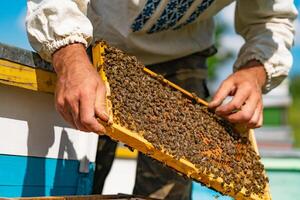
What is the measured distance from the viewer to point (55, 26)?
5.29ft

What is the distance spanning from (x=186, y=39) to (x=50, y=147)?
0.79 m

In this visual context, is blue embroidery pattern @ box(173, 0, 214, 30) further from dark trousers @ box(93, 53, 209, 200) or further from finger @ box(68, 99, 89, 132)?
finger @ box(68, 99, 89, 132)

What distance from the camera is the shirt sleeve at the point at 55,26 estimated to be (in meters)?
1.61

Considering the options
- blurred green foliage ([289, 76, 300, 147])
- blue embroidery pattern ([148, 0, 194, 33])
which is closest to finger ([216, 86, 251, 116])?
blue embroidery pattern ([148, 0, 194, 33])

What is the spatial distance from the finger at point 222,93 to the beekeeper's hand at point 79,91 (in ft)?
1.90

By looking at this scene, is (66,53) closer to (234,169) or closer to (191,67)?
(234,169)

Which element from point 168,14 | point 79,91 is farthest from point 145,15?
point 79,91

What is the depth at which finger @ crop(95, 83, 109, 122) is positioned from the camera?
1.42m

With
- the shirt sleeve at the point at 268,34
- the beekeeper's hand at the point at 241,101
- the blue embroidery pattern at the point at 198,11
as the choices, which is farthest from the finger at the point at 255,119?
the blue embroidery pattern at the point at 198,11

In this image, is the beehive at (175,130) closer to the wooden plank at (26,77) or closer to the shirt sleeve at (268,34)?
the wooden plank at (26,77)

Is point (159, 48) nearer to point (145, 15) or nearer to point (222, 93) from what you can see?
point (145, 15)

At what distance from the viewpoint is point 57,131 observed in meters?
1.87

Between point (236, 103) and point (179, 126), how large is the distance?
28 centimetres

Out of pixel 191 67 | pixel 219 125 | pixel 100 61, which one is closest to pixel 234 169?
pixel 219 125
